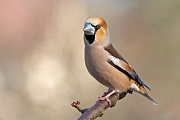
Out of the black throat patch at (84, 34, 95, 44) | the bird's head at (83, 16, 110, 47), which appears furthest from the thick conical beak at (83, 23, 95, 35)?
the black throat patch at (84, 34, 95, 44)

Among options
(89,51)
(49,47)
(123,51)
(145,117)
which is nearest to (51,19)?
(49,47)

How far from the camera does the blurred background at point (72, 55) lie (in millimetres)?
6539

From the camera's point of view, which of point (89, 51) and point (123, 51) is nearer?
point (89, 51)

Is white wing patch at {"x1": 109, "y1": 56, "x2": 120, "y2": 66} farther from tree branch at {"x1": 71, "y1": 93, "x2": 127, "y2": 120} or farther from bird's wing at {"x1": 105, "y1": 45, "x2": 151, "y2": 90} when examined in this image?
tree branch at {"x1": 71, "y1": 93, "x2": 127, "y2": 120}

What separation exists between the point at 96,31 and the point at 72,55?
18.1 ft

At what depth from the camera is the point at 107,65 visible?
2488 mm

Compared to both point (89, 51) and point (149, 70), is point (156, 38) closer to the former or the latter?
point (149, 70)

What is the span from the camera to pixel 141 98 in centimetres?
672

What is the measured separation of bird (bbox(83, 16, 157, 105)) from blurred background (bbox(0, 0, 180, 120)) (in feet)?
9.14

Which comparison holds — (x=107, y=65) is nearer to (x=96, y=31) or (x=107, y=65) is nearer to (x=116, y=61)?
(x=116, y=61)

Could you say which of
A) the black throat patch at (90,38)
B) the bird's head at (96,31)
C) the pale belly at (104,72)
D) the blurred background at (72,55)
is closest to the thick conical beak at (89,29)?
the bird's head at (96,31)

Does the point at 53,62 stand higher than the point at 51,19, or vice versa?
the point at 51,19

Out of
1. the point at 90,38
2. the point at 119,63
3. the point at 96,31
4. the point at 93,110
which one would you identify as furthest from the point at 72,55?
the point at 93,110

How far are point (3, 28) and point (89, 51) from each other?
594 centimetres
